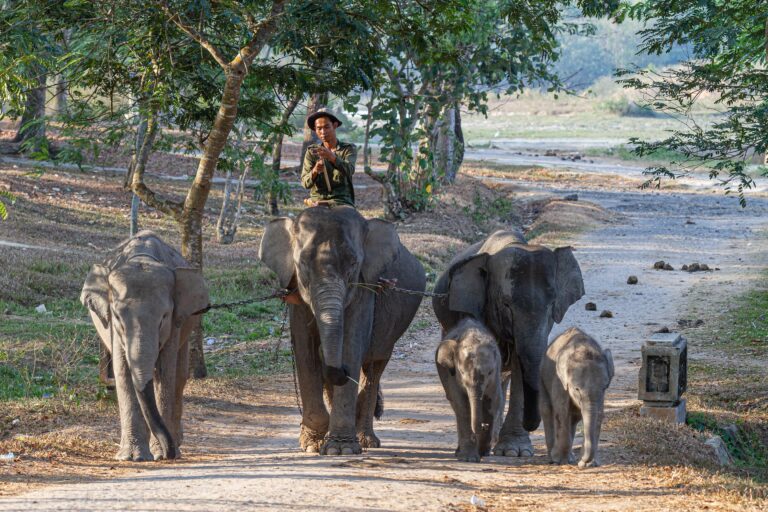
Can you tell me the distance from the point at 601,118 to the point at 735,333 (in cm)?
6835

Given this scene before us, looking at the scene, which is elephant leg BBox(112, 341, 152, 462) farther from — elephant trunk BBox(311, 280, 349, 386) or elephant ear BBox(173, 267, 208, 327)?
elephant trunk BBox(311, 280, 349, 386)

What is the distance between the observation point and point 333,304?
9.18 metres

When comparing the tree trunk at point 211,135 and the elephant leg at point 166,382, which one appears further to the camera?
the tree trunk at point 211,135

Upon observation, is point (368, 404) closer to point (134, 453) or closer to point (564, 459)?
point (564, 459)

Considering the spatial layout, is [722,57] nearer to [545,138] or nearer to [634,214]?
[634,214]

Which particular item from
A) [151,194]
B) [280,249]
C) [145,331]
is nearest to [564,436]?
[280,249]

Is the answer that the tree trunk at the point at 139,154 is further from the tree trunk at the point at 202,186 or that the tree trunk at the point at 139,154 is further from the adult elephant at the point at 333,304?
the adult elephant at the point at 333,304

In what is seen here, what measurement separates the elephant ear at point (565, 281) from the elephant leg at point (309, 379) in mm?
2263

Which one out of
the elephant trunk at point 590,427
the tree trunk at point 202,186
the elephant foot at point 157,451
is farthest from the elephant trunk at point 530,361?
the tree trunk at point 202,186

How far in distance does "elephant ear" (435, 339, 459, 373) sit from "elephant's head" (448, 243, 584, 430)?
27.5 inches

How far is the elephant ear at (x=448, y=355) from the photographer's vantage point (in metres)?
9.62

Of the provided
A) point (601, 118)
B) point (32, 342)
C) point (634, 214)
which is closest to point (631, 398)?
point (32, 342)

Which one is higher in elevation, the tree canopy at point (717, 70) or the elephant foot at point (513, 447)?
the tree canopy at point (717, 70)

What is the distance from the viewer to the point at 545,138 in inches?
2702
